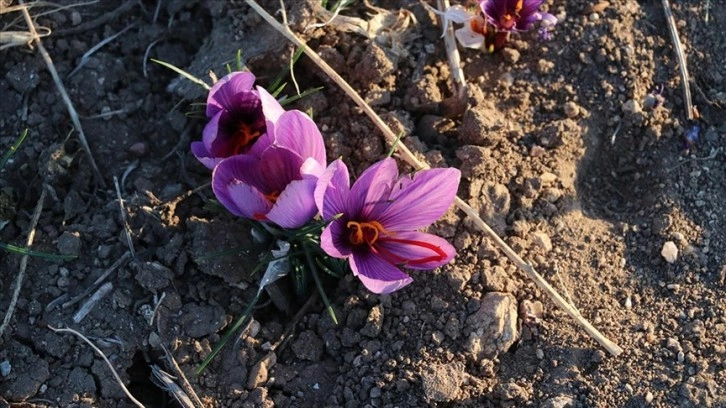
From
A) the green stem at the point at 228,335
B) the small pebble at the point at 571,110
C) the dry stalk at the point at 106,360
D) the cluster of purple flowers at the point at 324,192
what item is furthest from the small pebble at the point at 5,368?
the small pebble at the point at 571,110

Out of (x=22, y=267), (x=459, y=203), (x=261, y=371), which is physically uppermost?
(x=459, y=203)

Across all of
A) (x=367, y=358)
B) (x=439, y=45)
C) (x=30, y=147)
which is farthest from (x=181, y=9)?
(x=367, y=358)

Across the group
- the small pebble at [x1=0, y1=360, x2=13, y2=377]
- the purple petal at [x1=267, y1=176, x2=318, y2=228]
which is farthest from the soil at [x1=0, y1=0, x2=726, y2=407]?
the purple petal at [x1=267, y1=176, x2=318, y2=228]

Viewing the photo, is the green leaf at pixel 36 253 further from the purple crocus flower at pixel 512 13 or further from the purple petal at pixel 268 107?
the purple crocus flower at pixel 512 13

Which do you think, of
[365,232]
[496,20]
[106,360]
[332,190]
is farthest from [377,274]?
[496,20]

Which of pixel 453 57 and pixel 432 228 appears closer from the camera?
pixel 432 228

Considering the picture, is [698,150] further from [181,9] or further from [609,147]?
[181,9]

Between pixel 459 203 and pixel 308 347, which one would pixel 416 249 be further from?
pixel 308 347
